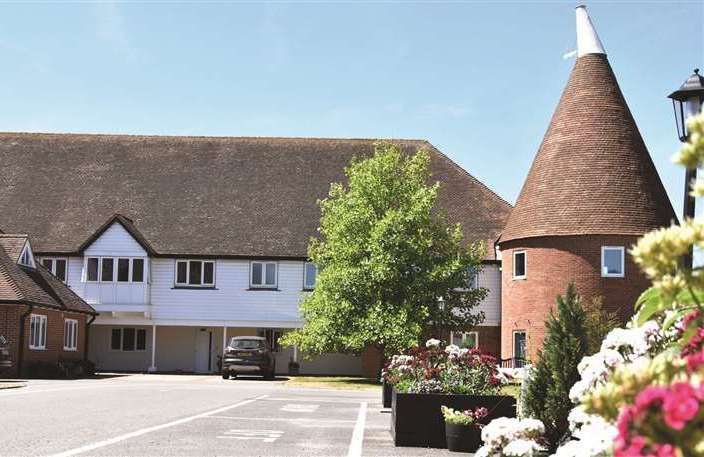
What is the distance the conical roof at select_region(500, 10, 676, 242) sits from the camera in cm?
3541

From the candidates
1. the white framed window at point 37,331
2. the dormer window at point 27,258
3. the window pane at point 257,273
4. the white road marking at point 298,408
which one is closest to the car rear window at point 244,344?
the window pane at point 257,273

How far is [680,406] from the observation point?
6.57 feet

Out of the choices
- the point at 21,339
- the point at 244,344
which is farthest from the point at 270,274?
the point at 21,339

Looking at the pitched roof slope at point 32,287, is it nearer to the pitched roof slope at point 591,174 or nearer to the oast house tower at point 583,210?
the oast house tower at point 583,210

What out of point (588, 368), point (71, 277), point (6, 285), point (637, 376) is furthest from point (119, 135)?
point (637, 376)

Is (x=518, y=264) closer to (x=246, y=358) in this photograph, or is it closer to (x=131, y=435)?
(x=246, y=358)

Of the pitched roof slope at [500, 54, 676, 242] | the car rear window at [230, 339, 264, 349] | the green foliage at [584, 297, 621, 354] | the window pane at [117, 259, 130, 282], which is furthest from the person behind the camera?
the window pane at [117, 259, 130, 282]

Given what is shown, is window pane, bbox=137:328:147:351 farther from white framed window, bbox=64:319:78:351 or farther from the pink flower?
the pink flower

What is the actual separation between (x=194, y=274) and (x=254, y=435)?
3017cm

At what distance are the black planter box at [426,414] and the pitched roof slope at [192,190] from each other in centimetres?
3107

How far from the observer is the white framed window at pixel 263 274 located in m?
43.5

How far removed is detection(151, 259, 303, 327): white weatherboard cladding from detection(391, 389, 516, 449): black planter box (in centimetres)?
3084

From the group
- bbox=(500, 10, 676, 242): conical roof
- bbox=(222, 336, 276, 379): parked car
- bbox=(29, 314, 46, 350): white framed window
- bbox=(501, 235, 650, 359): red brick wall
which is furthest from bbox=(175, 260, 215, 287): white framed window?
bbox=(501, 235, 650, 359): red brick wall

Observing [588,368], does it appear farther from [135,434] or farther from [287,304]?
[287,304]
